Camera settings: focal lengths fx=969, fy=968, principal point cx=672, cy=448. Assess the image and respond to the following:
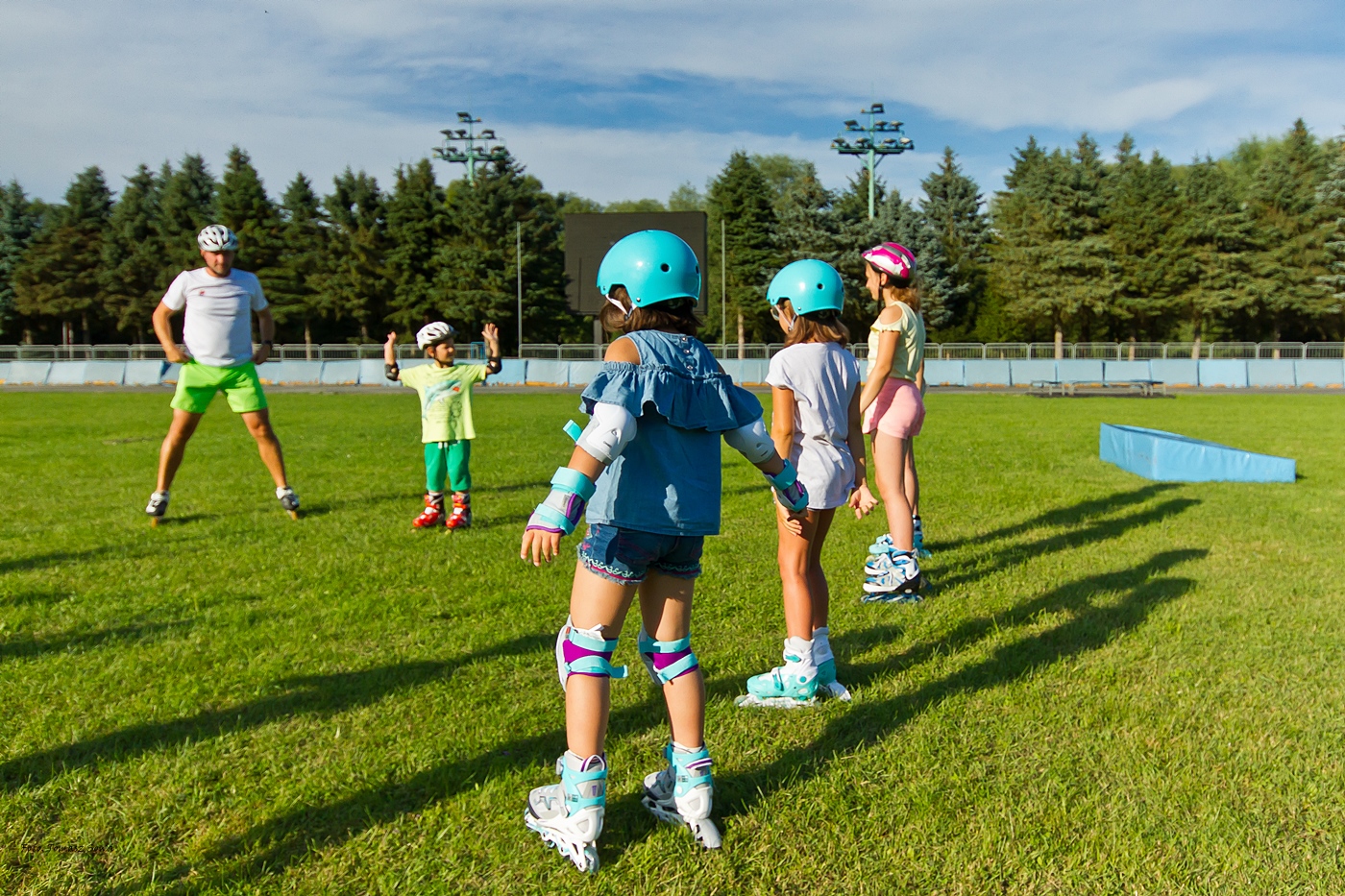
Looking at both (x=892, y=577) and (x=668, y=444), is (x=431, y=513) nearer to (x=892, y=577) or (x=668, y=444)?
(x=892, y=577)

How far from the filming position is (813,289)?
13.5 feet

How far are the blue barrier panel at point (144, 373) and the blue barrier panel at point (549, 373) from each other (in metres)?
14.8

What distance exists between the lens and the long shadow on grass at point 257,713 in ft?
10.8

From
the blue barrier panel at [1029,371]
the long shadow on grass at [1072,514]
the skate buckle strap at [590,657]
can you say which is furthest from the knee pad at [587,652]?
the blue barrier panel at [1029,371]

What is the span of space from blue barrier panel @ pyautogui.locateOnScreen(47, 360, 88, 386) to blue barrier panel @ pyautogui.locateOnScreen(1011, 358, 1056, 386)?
3462 cm

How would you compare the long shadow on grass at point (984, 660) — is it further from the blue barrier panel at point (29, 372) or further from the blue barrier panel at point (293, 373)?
the blue barrier panel at point (29, 372)

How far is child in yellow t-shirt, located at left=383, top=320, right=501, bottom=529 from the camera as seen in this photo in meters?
7.57

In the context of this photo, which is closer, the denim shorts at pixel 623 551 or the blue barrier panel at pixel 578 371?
the denim shorts at pixel 623 551

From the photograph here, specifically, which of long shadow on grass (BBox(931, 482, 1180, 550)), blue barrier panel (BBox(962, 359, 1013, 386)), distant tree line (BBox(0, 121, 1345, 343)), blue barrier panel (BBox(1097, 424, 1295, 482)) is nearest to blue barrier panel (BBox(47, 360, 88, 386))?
distant tree line (BBox(0, 121, 1345, 343))

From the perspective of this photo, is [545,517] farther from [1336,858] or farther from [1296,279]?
[1296,279]

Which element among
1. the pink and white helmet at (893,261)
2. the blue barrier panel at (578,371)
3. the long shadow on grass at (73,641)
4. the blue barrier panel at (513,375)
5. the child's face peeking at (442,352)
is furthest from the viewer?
the blue barrier panel at (513,375)

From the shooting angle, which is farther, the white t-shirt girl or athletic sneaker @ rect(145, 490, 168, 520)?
athletic sneaker @ rect(145, 490, 168, 520)

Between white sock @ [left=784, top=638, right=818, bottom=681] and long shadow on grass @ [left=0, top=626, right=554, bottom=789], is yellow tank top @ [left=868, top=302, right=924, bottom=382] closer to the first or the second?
white sock @ [left=784, top=638, right=818, bottom=681]

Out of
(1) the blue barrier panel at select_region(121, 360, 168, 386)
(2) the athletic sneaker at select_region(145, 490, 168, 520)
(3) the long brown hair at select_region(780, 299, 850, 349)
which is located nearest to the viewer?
(3) the long brown hair at select_region(780, 299, 850, 349)
